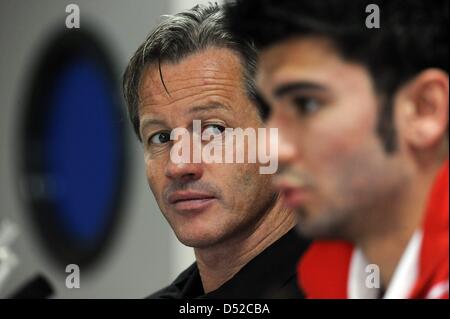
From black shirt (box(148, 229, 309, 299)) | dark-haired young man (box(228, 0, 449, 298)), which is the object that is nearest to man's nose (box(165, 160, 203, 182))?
black shirt (box(148, 229, 309, 299))

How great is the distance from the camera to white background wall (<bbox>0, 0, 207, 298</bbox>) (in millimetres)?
1739

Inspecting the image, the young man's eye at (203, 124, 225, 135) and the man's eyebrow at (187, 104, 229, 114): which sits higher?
the man's eyebrow at (187, 104, 229, 114)

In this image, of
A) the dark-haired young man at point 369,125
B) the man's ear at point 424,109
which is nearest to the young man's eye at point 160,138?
the dark-haired young man at point 369,125

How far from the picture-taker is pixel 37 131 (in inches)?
83.7

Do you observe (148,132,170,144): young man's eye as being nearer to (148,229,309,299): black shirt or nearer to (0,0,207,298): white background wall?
(148,229,309,299): black shirt

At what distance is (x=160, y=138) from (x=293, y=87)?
1.35 feet

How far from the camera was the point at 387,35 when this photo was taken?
87 cm

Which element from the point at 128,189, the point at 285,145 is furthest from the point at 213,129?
the point at 128,189

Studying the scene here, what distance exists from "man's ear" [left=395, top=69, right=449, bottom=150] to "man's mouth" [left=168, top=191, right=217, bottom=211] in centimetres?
43

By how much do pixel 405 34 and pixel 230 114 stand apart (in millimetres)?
433

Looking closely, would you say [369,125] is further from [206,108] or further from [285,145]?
[206,108]

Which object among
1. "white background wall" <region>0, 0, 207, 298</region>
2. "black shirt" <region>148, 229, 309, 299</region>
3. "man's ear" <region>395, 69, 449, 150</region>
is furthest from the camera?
"white background wall" <region>0, 0, 207, 298</region>
